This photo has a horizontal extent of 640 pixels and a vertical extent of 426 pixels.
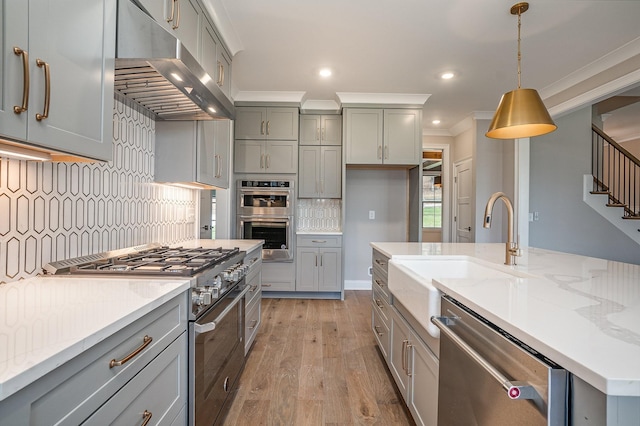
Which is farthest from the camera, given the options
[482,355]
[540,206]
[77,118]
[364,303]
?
[540,206]

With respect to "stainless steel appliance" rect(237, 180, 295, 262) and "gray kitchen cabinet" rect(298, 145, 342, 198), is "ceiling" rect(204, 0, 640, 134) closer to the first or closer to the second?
"gray kitchen cabinet" rect(298, 145, 342, 198)

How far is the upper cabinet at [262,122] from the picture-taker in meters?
4.00

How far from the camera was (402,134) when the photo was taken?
4.04 m

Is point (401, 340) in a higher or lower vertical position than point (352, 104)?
lower

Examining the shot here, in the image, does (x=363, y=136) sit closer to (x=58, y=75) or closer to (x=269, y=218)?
(x=269, y=218)

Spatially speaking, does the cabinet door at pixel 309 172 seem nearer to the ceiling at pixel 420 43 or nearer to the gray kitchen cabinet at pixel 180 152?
the ceiling at pixel 420 43

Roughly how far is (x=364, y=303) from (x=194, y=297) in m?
2.97

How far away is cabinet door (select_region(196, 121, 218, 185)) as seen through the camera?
2.15m

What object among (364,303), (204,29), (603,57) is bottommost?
(364,303)

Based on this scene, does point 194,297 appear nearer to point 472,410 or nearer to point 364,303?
point 472,410

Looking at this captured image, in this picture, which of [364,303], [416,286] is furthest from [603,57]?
[364,303]

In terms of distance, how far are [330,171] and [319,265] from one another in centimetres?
126

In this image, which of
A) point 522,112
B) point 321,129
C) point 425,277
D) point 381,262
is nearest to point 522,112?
point 522,112

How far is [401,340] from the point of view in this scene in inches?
70.9
